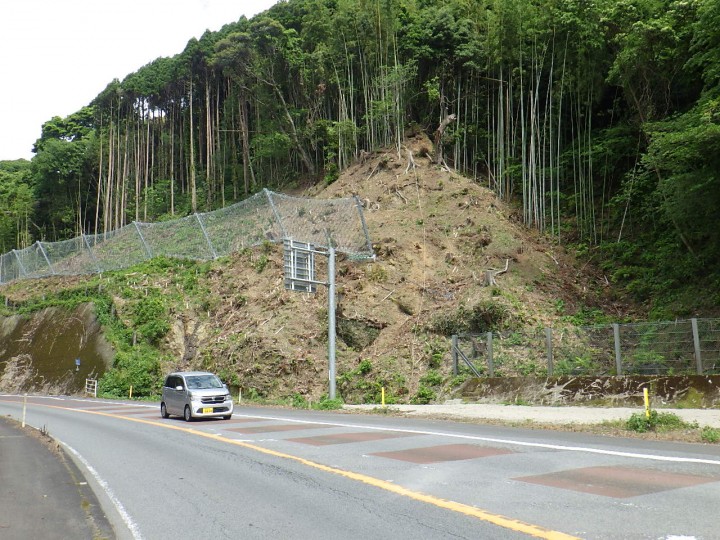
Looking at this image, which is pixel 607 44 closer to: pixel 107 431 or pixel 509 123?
pixel 509 123

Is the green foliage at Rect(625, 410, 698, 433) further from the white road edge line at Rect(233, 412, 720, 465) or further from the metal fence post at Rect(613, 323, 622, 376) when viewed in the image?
the metal fence post at Rect(613, 323, 622, 376)

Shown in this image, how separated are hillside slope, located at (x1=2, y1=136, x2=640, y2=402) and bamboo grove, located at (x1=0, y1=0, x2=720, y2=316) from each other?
244cm

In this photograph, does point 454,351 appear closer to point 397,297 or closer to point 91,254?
point 397,297

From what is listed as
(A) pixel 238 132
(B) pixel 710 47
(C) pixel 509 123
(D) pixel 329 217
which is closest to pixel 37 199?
(A) pixel 238 132

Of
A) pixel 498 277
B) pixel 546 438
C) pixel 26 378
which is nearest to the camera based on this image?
pixel 546 438

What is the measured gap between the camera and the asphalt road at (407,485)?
582 cm

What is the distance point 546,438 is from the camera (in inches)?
478

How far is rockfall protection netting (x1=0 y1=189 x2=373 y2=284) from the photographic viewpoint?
3164 cm

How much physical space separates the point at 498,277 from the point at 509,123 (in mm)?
12482

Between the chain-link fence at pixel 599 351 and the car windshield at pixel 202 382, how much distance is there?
31.0 ft

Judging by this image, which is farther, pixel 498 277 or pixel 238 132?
pixel 238 132

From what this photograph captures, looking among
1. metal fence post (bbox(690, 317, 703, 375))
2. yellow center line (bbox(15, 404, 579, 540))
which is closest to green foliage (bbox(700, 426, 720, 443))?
metal fence post (bbox(690, 317, 703, 375))

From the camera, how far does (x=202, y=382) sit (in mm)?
19719

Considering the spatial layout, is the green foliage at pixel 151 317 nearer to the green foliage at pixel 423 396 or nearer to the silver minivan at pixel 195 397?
the silver minivan at pixel 195 397
